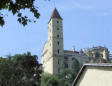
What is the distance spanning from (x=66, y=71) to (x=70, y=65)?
10726 mm

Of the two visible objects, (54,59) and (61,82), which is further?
(54,59)

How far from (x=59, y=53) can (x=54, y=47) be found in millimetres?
3234

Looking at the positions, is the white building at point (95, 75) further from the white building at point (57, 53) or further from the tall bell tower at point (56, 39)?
the tall bell tower at point (56, 39)

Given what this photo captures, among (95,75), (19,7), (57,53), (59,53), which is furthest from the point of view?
(59,53)

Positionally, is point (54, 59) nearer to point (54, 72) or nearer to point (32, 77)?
point (54, 72)

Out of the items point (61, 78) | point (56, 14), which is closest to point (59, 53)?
point (61, 78)

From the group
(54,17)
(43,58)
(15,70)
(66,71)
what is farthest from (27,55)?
(43,58)

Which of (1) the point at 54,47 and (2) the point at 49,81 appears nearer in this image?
(2) the point at 49,81

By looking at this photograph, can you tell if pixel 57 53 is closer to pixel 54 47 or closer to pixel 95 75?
pixel 54 47

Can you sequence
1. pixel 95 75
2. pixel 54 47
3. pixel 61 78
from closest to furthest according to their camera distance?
1. pixel 95 75
2. pixel 61 78
3. pixel 54 47

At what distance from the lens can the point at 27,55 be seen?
40594 mm

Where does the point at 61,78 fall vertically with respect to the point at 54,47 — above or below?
below

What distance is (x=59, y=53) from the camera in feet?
326

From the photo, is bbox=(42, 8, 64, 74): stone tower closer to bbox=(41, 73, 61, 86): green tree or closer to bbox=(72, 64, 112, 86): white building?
bbox=(41, 73, 61, 86): green tree
